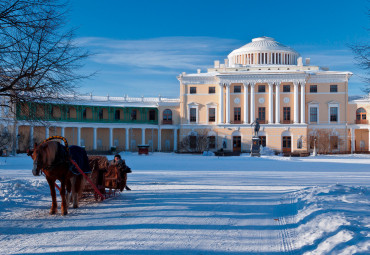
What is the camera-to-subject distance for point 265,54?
62812 millimetres

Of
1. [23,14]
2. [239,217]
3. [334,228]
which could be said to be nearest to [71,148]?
[23,14]

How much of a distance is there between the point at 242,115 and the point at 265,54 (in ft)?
39.5

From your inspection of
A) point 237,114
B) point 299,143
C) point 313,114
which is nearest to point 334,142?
point 299,143

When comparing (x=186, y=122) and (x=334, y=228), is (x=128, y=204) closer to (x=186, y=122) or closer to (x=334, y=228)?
(x=334, y=228)

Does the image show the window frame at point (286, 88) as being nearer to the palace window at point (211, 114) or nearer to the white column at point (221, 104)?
the white column at point (221, 104)

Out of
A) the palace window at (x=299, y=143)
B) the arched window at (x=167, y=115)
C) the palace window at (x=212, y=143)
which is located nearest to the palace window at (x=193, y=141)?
the palace window at (x=212, y=143)

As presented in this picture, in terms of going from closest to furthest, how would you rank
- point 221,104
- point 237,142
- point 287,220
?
1. point 287,220
2. point 237,142
3. point 221,104

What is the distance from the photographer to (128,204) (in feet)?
32.6

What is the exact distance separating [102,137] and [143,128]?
650cm

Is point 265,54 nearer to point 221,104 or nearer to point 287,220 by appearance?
point 221,104

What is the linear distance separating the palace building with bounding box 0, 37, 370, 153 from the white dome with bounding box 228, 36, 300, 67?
3024mm

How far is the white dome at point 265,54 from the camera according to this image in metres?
62.8

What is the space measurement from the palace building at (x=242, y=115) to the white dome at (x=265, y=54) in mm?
3024

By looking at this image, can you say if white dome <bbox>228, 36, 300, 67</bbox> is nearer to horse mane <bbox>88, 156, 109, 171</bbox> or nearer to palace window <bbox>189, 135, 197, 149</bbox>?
palace window <bbox>189, 135, 197, 149</bbox>
